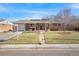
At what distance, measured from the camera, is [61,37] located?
1010cm

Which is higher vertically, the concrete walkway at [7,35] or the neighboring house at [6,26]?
the neighboring house at [6,26]

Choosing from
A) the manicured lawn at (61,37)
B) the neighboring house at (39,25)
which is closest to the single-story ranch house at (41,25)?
the neighboring house at (39,25)

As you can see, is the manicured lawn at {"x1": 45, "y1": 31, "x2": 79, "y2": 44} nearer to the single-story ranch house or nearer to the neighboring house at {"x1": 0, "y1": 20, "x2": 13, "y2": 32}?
the single-story ranch house

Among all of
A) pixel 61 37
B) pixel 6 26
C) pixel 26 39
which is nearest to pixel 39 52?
pixel 26 39

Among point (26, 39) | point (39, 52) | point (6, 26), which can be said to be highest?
point (6, 26)

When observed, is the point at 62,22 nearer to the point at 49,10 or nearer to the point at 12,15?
the point at 49,10

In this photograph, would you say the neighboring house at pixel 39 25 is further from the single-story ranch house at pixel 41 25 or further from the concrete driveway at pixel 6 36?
the concrete driveway at pixel 6 36

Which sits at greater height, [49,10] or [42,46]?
[49,10]

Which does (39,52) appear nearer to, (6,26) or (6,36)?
(6,36)

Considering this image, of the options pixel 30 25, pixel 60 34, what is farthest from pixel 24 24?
pixel 60 34

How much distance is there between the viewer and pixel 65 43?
10.1 m

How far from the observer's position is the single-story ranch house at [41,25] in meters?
10.1

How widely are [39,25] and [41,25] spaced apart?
0.04 m

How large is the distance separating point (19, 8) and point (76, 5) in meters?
1.14
